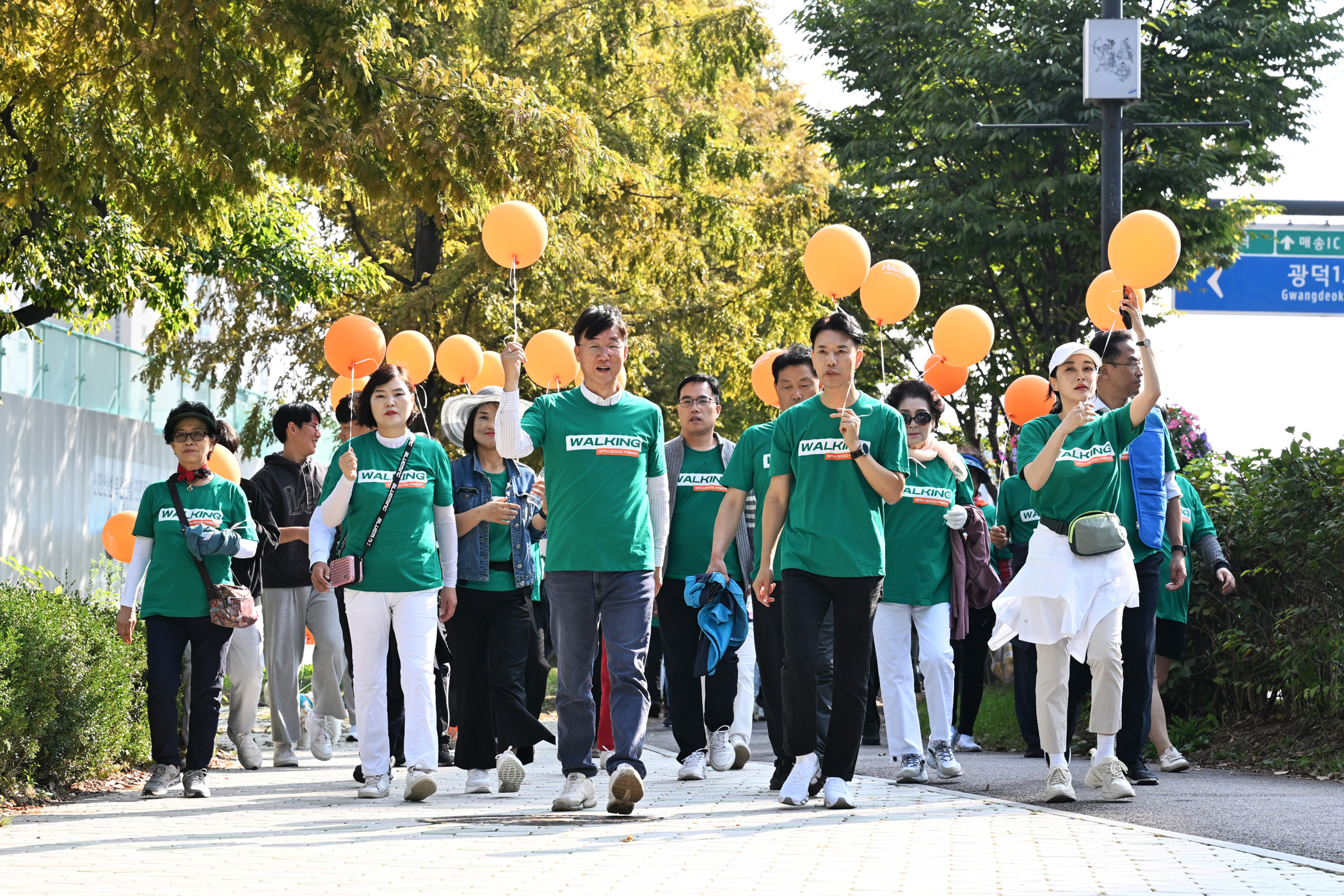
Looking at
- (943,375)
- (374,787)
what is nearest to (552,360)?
(943,375)

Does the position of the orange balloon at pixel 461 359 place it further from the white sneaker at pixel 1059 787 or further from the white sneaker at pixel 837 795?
the white sneaker at pixel 1059 787

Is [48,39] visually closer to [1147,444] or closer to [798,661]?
[798,661]

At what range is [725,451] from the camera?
9070 mm

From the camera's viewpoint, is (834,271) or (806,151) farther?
(806,151)

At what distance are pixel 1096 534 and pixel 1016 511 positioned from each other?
2.96 meters

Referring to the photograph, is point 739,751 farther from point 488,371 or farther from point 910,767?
point 488,371

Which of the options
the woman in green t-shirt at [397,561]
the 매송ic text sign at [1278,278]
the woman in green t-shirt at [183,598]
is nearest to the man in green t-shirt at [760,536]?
the woman in green t-shirt at [397,561]

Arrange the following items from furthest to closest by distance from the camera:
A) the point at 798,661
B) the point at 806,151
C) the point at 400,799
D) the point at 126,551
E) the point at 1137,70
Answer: the point at 806,151 < the point at 1137,70 < the point at 126,551 < the point at 400,799 < the point at 798,661

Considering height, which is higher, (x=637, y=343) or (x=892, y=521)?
(x=637, y=343)

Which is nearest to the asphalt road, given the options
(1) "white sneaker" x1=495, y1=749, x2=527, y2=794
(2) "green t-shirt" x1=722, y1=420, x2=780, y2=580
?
(2) "green t-shirt" x1=722, y1=420, x2=780, y2=580

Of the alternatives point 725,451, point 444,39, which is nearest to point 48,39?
point 725,451

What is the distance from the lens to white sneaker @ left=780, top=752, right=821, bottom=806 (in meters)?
7.06

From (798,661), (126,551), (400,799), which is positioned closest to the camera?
(798,661)

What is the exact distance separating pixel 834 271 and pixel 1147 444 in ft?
7.96
